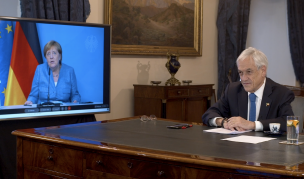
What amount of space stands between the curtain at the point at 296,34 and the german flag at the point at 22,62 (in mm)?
5264

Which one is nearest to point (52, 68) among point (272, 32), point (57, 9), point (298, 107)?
point (57, 9)

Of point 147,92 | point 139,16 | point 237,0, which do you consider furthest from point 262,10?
point 147,92

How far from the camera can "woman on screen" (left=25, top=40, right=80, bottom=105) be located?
4.29 m

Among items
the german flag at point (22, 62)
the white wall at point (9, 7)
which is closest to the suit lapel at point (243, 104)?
the german flag at point (22, 62)

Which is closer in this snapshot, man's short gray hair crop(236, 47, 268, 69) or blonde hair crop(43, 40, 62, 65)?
man's short gray hair crop(236, 47, 268, 69)

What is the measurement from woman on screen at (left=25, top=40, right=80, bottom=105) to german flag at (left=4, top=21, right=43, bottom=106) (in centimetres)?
6

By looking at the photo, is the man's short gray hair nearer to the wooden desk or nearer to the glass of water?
the wooden desk

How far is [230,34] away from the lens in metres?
7.29

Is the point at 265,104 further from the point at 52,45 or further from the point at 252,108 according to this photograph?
the point at 52,45

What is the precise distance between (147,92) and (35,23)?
207cm

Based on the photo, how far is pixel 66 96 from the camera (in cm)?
450

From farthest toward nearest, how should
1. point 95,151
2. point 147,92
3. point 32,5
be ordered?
1. point 147,92
2. point 32,5
3. point 95,151

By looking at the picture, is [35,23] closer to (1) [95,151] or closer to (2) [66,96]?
(2) [66,96]

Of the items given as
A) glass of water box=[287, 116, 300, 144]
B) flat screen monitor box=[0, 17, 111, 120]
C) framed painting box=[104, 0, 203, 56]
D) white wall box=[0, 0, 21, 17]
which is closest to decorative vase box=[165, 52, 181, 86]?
framed painting box=[104, 0, 203, 56]
